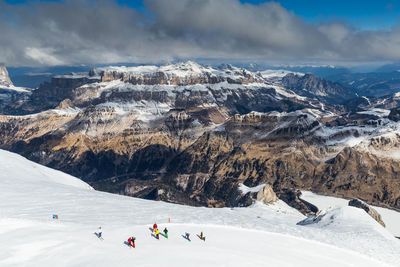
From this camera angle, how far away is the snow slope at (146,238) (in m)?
44.9

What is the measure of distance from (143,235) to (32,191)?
140ft

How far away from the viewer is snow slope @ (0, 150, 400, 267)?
44.9 meters

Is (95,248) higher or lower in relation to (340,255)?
higher

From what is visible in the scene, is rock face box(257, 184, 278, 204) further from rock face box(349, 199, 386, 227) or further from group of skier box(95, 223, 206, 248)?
group of skier box(95, 223, 206, 248)

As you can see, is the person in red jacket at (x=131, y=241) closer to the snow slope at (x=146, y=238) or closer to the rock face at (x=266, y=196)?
the snow slope at (x=146, y=238)

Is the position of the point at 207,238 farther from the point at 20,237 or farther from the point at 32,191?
the point at 32,191

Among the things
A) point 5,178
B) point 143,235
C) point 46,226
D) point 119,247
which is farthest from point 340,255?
point 5,178

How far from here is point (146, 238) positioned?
5397 cm

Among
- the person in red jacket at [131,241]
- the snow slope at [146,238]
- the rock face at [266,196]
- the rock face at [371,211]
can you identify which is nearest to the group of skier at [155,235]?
the person in red jacket at [131,241]

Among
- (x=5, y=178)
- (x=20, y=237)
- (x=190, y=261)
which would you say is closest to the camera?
(x=190, y=261)

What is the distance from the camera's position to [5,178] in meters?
92.2

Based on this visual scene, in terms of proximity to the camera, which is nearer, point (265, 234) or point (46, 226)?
point (46, 226)

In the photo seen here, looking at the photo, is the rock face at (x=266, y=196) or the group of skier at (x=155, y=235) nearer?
the group of skier at (x=155, y=235)

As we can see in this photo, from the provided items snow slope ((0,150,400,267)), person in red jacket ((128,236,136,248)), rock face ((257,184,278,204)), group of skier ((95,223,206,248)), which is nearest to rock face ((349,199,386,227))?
rock face ((257,184,278,204))
